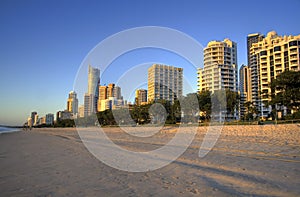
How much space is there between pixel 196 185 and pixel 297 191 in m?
2.12

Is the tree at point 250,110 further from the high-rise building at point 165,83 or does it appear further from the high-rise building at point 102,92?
the high-rise building at point 102,92

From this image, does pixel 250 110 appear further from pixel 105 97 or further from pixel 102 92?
pixel 105 97

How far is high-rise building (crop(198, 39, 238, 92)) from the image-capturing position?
96.2 m

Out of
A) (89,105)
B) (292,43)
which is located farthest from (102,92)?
(292,43)

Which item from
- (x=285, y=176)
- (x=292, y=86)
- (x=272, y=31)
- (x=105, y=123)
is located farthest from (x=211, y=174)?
(x=272, y=31)

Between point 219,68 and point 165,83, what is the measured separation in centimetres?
3020

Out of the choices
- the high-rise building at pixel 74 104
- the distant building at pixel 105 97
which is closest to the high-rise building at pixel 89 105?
the distant building at pixel 105 97

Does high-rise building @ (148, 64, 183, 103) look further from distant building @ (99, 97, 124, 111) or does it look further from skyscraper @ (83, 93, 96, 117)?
skyscraper @ (83, 93, 96, 117)

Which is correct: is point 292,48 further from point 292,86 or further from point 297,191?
point 297,191

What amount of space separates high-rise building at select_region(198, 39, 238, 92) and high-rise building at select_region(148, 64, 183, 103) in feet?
70.3

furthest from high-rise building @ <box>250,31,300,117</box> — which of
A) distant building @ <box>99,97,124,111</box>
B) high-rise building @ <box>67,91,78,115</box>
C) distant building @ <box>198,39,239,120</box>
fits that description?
high-rise building @ <box>67,91,78,115</box>

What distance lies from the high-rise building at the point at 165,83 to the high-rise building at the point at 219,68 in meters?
21.4

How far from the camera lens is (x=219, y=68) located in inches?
3809

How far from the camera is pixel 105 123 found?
80625mm
